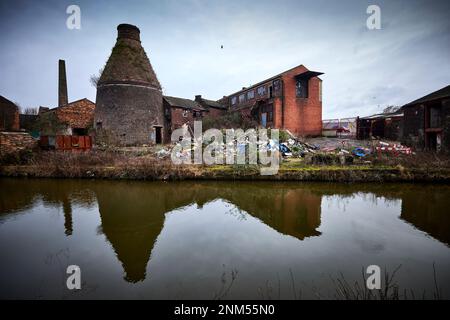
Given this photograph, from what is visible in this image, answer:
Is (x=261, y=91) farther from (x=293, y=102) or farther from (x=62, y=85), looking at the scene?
(x=62, y=85)

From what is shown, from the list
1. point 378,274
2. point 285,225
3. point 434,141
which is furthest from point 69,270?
point 434,141

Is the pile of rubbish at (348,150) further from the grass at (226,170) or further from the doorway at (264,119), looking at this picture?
the doorway at (264,119)

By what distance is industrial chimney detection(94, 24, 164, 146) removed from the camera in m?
20.1

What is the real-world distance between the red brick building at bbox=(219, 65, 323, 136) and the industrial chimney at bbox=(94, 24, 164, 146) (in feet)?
40.1

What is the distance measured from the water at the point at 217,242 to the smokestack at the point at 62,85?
2305cm

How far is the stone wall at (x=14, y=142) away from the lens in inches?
553

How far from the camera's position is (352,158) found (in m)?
12.4

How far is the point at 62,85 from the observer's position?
2706 centimetres

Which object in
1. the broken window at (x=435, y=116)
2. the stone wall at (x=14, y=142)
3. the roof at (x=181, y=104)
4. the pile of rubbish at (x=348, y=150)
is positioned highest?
the roof at (x=181, y=104)

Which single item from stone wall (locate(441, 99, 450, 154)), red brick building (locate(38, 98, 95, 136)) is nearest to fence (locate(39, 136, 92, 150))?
red brick building (locate(38, 98, 95, 136))

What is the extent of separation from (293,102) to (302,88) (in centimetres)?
222

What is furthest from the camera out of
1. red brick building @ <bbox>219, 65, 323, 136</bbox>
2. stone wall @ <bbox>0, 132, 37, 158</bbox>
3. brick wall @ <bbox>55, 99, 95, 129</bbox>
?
red brick building @ <bbox>219, 65, 323, 136</bbox>

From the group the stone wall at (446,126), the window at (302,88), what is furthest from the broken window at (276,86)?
the stone wall at (446,126)

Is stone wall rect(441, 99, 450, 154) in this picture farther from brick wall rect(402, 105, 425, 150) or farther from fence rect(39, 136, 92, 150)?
fence rect(39, 136, 92, 150)
